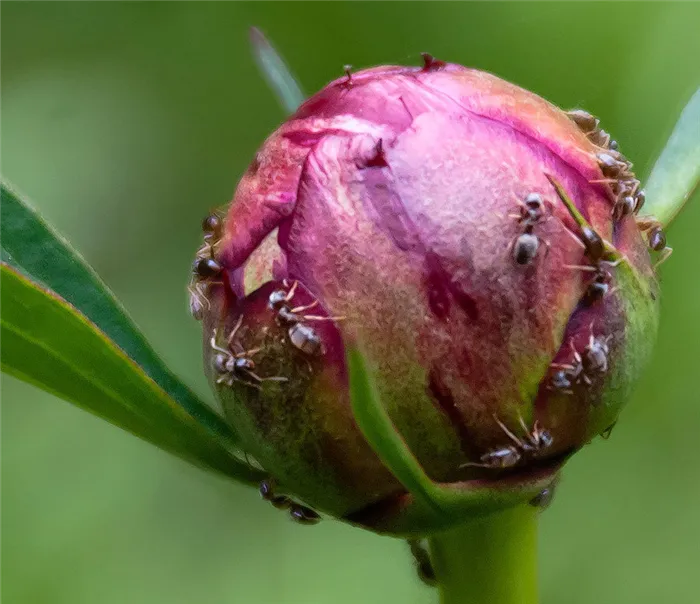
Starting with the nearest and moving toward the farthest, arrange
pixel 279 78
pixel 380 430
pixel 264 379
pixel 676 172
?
pixel 380 430 < pixel 264 379 < pixel 676 172 < pixel 279 78

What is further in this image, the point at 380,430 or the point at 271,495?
the point at 271,495

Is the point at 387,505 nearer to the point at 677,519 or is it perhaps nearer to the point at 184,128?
the point at 677,519

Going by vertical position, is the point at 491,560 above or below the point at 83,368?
below

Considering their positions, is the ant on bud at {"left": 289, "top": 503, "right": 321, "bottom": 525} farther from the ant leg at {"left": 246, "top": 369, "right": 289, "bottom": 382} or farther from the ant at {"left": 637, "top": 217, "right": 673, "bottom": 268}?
the ant at {"left": 637, "top": 217, "right": 673, "bottom": 268}

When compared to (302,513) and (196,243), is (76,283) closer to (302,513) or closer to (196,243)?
(302,513)

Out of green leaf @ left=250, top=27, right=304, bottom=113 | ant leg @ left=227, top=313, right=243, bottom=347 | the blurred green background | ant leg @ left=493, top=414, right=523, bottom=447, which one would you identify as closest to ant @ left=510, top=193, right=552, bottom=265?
ant leg @ left=493, top=414, right=523, bottom=447

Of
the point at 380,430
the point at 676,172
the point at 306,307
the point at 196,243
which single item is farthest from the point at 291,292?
the point at 196,243

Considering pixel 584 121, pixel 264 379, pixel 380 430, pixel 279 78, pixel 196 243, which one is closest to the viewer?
pixel 380 430
